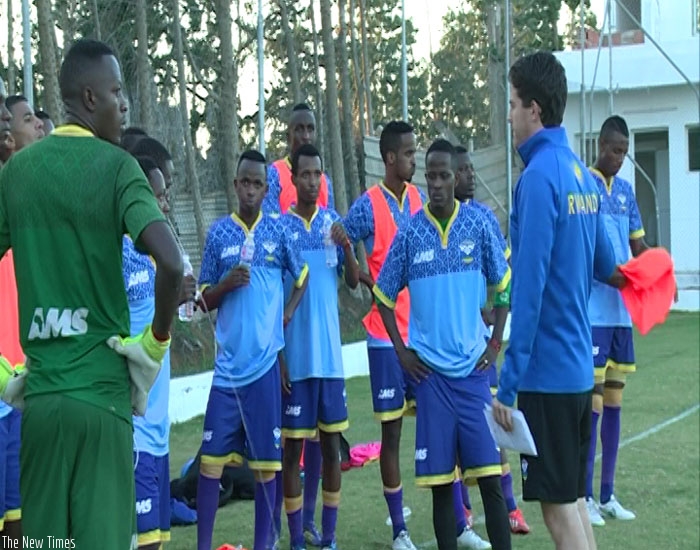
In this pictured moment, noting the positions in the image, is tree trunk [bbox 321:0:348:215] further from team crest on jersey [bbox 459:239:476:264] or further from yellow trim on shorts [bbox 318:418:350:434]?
team crest on jersey [bbox 459:239:476:264]

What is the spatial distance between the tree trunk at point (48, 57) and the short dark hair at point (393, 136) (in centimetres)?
415

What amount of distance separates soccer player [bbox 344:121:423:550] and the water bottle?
23cm

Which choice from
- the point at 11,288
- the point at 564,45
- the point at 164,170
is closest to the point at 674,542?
the point at 164,170

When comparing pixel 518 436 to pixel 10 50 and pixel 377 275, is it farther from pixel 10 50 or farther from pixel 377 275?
pixel 10 50

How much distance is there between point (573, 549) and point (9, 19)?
28.2 ft

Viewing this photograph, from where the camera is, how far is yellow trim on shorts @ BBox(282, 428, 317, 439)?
696 cm

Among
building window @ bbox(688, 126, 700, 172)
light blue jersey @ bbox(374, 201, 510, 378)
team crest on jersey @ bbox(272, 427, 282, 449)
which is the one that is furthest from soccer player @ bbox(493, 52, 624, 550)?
building window @ bbox(688, 126, 700, 172)

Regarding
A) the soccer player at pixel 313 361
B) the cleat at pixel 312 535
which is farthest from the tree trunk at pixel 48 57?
the cleat at pixel 312 535

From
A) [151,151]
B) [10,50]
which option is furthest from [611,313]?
[10,50]

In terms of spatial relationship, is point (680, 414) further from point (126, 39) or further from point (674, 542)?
point (126, 39)

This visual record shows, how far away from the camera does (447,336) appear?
6.08 meters

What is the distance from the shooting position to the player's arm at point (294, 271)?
6835 mm

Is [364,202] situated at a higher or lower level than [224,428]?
higher

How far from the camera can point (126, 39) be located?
14.3m
